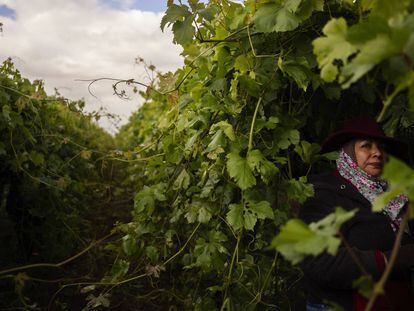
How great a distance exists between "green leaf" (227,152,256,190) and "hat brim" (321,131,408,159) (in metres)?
0.52

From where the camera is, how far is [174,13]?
2.02m

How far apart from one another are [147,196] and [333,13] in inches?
57.0

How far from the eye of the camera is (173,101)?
2.82 metres

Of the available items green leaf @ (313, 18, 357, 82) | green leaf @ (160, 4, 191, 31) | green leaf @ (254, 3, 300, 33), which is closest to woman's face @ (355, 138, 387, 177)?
green leaf @ (254, 3, 300, 33)

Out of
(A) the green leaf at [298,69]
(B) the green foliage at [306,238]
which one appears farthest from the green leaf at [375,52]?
(A) the green leaf at [298,69]

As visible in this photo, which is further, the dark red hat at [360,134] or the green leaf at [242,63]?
the dark red hat at [360,134]

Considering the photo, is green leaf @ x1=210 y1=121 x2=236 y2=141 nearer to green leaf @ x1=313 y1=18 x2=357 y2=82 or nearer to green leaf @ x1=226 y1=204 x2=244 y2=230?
green leaf @ x1=226 y1=204 x2=244 y2=230

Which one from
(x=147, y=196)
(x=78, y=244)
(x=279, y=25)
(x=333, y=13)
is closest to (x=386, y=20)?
(x=279, y=25)

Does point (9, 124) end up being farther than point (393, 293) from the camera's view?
Yes

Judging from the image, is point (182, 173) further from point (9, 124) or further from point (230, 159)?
point (9, 124)

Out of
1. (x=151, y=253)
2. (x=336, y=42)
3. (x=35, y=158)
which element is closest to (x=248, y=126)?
(x=151, y=253)

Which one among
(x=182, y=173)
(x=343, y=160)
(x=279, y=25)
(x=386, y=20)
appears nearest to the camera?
(x=386, y=20)

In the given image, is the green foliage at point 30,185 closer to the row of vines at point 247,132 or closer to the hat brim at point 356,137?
the row of vines at point 247,132

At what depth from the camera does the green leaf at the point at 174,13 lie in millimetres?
2000
